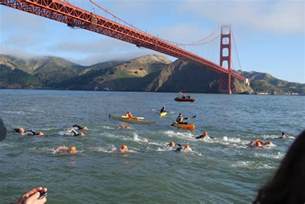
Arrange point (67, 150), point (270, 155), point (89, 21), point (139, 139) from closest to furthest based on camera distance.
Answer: point (67, 150)
point (270, 155)
point (139, 139)
point (89, 21)

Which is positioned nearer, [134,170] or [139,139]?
[134,170]

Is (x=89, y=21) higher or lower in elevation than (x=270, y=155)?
higher

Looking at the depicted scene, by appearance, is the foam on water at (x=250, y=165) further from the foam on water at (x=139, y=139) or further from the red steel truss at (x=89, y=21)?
the red steel truss at (x=89, y=21)

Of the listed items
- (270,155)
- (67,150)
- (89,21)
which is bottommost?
(270,155)

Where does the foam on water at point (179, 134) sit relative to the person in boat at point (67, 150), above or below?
below

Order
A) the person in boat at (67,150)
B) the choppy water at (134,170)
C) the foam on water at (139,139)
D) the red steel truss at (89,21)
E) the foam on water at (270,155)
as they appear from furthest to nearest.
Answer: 1. the red steel truss at (89,21)
2. the foam on water at (139,139)
3. the foam on water at (270,155)
4. the person in boat at (67,150)
5. the choppy water at (134,170)

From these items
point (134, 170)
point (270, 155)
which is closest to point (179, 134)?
point (270, 155)

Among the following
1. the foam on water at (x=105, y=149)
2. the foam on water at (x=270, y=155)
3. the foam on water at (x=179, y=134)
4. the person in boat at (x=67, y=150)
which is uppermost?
the person in boat at (x=67, y=150)

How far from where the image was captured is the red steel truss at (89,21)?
51.8m

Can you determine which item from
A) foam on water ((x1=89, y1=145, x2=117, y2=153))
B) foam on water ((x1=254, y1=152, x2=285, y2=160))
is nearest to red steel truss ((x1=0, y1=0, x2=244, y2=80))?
foam on water ((x1=89, y1=145, x2=117, y2=153))

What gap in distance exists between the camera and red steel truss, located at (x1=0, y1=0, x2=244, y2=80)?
51.8 m

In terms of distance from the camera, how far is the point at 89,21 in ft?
198

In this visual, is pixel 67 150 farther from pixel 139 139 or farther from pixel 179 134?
pixel 179 134

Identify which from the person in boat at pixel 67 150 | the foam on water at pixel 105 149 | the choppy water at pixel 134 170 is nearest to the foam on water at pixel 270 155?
the choppy water at pixel 134 170
